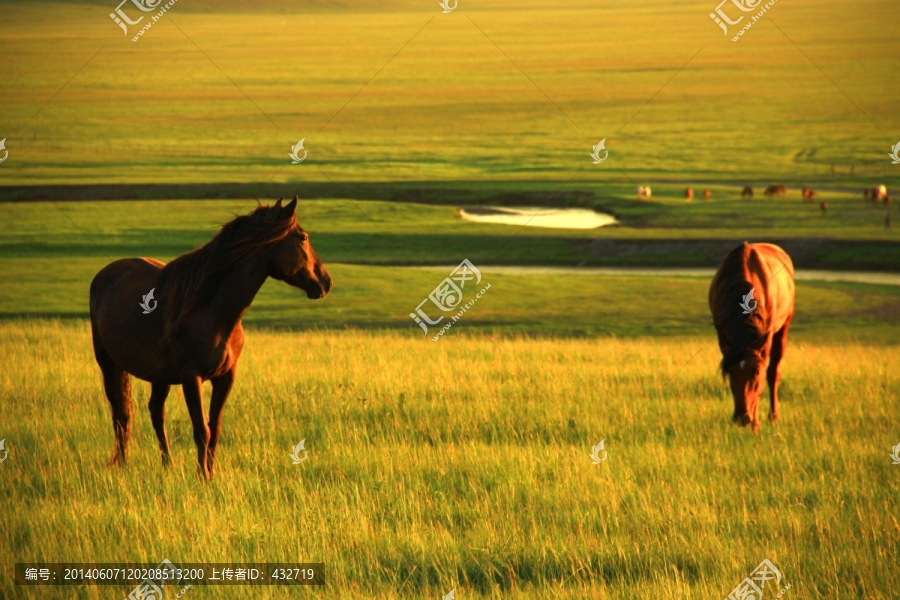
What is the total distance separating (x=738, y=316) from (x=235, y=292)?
5847mm

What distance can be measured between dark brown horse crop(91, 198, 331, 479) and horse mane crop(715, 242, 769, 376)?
16.3ft

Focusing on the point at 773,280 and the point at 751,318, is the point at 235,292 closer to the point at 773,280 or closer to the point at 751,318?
the point at 751,318

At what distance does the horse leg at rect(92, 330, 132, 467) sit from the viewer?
333 inches

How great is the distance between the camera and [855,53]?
124562mm

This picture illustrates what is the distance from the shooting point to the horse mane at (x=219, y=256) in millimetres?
7332

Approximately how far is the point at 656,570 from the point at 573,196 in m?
47.1

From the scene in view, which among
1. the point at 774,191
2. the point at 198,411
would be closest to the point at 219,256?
the point at 198,411

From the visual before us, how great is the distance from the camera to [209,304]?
7.55 metres

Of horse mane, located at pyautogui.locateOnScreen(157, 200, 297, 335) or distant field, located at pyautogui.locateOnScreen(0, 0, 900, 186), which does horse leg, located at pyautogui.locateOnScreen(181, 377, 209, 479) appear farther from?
distant field, located at pyautogui.locateOnScreen(0, 0, 900, 186)

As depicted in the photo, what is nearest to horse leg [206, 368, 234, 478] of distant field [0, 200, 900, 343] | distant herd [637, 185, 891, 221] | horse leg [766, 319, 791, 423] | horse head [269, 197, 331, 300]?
horse head [269, 197, 331, 300]

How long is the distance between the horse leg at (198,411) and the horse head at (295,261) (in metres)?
1.08

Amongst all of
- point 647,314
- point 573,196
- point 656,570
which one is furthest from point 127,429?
point 573,196

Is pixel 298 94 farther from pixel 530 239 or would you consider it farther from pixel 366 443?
pixel 366 443
